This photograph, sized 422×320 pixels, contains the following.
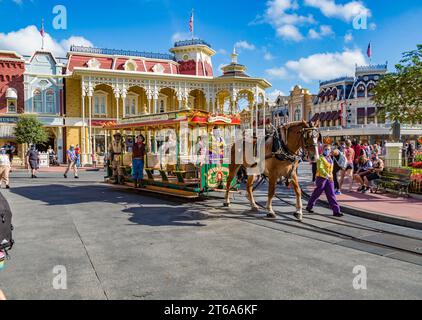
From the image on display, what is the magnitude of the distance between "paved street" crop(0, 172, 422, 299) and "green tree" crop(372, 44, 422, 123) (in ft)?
26.4

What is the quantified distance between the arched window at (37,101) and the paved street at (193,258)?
2701 centimetres

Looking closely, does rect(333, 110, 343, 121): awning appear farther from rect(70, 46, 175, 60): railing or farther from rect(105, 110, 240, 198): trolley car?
rect(105, 110, 240, 198): trolley car

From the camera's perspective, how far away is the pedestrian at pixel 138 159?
488 inches

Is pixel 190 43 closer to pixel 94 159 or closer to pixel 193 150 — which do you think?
pixel 94 159

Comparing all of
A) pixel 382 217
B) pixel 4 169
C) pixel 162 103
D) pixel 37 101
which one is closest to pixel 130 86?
pixel 162 103

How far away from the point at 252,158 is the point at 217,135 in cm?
199

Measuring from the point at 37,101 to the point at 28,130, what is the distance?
5267mm

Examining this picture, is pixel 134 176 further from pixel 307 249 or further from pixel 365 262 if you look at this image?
pixel 365 262

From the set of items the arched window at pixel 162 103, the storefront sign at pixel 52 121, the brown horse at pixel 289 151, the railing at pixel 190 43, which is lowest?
the brown horse at pixel 289 151

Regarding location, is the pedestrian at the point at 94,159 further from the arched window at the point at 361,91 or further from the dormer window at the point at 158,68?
the arched window at the point at 361,91

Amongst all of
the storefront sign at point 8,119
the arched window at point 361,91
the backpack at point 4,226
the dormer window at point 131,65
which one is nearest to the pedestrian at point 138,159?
the backpack at point 4,226

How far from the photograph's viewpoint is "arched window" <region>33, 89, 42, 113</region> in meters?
32.8
